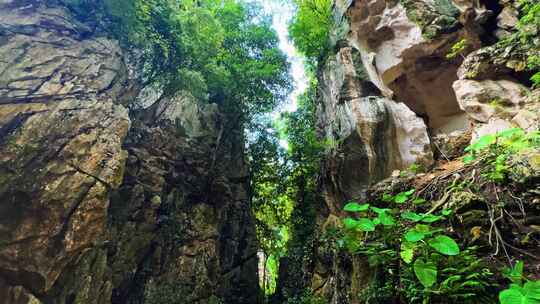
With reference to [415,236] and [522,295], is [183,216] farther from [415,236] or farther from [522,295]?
[522,295]

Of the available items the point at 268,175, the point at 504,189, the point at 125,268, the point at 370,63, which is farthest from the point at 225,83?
the point at 504,189

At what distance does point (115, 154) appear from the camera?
29.7ft

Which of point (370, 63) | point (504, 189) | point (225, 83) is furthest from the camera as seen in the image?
point (225, 83)

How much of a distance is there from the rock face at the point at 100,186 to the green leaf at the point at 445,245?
27.0ft

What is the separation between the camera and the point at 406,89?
11.2m

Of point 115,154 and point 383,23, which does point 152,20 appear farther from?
point 383,23

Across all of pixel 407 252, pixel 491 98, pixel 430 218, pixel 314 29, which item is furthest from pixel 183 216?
pixel 491 98

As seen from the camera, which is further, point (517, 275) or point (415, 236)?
point (415, 236)

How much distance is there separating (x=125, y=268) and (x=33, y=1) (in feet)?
29.8

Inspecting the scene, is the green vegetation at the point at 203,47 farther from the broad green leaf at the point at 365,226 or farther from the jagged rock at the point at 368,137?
the broad green leaf at the point at 365,226

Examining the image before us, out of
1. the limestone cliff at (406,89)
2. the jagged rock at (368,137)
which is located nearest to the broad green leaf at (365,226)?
the limestone cliff at (406,89)

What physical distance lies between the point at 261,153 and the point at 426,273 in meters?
13.6

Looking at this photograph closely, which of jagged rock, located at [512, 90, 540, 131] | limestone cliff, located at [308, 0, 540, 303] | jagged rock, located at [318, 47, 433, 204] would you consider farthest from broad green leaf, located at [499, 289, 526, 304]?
jagged rock, located at [318, 47, 433, 204]

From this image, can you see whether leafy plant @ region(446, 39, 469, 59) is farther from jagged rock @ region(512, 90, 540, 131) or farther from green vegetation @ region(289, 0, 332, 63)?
green vegetation @ region(289, 0, 332, 63)
